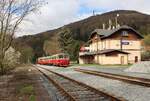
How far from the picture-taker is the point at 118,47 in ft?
288

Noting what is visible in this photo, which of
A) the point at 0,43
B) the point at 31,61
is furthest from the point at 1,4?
the point at 31,61

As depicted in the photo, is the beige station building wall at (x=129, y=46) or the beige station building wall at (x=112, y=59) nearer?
the beige station building wall at (x=112, y=59)

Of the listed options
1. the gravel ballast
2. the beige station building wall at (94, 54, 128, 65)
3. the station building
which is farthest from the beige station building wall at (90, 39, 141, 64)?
the gravel ballast

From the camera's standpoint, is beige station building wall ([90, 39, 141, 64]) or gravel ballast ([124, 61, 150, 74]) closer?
gravel ballast ([124, 61, 150, 74])

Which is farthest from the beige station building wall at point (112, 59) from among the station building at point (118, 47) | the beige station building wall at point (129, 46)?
the beige station building wall at point (129, 46)

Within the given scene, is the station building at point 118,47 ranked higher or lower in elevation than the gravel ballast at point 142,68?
higher

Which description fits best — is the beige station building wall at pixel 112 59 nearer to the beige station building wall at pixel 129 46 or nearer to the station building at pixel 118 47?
the station building at pixel 118 47

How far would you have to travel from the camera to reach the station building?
268ft

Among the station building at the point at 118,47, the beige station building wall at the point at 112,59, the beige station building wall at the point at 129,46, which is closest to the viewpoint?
the beige station building wall at the point at 112,59

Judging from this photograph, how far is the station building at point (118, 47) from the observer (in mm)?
81812

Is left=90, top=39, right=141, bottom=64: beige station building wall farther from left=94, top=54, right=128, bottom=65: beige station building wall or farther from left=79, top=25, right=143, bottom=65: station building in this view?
left=94, top=54, right=128, bottom=65: beige station building wall

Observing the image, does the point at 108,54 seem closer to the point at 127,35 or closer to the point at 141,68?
the point at 127,35

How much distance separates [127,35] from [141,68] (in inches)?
1942

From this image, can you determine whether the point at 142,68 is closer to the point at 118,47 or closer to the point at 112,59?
the point at 112,59
